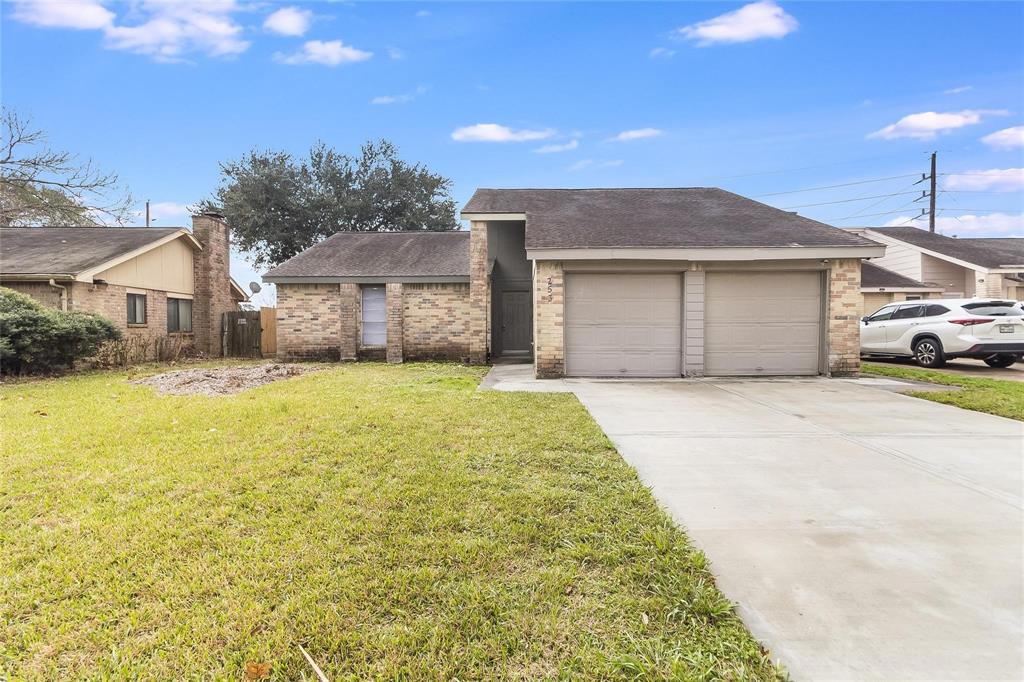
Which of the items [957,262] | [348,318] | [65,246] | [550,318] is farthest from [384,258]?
[957,262]

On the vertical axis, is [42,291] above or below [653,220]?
below

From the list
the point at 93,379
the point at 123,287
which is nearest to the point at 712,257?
the point at 93,379

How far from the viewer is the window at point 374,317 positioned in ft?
47.1

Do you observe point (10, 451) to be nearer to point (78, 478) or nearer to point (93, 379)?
point (78, 478)

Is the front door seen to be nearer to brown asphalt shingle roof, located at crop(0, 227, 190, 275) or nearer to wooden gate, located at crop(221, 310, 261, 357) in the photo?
wooden gate, located at crop(221, 310, 261, 357)

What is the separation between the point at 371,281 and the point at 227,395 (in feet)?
22.7

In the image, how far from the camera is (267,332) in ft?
55.3

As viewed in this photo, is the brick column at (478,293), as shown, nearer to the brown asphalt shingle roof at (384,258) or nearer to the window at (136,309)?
the brown asphalt shingle roof at (384,258)

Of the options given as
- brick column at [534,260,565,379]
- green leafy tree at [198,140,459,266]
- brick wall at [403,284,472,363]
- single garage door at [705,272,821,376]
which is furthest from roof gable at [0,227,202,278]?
single garage door at [705,272,821,376]

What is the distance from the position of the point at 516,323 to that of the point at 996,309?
37.5ft

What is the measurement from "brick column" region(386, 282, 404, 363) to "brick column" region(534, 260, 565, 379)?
5900 millimetres

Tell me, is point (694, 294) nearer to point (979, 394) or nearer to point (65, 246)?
point (979, 394)

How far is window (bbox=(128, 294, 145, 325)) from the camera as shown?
46.4ft

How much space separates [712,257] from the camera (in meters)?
9.06
